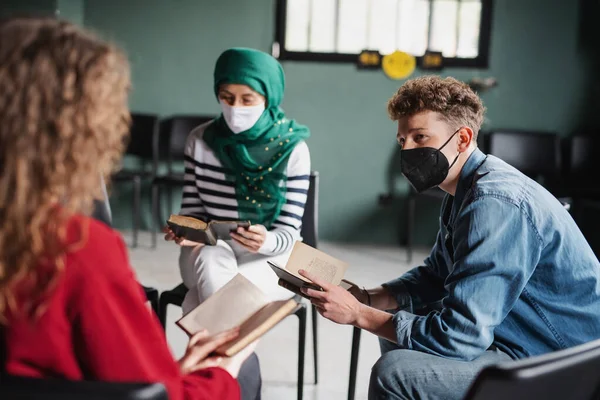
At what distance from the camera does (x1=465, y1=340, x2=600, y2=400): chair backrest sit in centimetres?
76

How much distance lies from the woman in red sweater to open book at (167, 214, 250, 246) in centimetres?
108

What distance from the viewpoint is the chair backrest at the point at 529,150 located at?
444cm

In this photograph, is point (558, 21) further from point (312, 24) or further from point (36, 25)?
point (36, 25)

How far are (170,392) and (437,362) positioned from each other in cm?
67

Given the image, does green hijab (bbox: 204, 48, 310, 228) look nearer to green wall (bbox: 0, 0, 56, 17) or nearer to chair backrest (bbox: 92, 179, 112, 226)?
chair backrest (bbox: 92, 179, 112, 226)

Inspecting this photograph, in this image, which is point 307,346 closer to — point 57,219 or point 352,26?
point 57,219

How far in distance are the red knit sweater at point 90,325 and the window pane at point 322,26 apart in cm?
400

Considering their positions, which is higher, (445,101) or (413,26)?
(413,26)

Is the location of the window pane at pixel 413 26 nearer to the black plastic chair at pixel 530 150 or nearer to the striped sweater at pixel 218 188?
the black plastic chair at pixel 530 150

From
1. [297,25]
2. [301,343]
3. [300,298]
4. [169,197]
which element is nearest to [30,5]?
[169,197]

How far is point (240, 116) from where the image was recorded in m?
2.30

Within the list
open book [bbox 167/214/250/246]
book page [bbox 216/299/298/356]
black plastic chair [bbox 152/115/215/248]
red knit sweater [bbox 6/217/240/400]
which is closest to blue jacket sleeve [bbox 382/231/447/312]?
open book [bbox 167/214/250/246]

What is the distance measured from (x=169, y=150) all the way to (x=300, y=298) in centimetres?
281

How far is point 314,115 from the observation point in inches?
187
